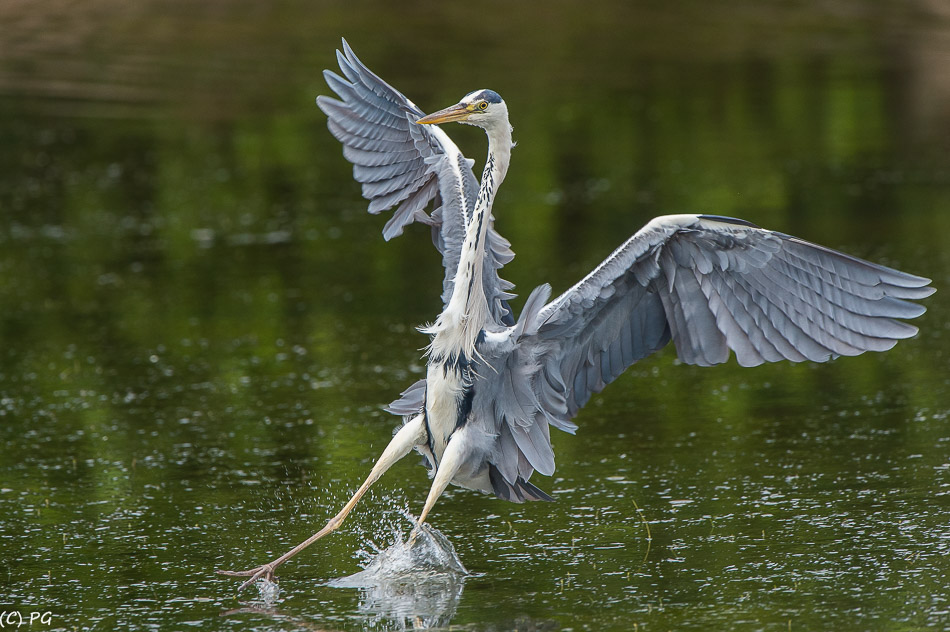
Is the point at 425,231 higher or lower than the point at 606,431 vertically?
higher

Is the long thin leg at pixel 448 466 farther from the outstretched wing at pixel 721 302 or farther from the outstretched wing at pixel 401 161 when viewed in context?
the outstretched wing at pixel 401 161

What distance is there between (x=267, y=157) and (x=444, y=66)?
4.70 m

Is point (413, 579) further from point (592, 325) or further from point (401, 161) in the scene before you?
point (401, 161)

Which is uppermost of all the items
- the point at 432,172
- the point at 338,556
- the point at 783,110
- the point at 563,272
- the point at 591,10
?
the point at 591,10

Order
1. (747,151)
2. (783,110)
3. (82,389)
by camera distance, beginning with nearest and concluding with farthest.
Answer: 1. (82,389)
2. (747,151)
3. (783,110)

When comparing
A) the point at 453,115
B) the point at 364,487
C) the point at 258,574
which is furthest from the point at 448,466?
the point at 453,115

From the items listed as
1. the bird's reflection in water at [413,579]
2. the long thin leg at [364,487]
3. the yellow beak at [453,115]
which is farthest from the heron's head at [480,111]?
the bird's reflection in water at [413,579]

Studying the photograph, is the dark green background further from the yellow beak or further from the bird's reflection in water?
the yellow beak

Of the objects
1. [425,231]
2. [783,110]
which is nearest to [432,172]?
[425,231]

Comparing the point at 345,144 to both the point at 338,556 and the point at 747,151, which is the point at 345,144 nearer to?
the point at 338,556

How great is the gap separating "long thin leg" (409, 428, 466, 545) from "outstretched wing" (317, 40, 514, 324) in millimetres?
978

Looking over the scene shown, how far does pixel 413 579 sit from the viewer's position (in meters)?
5.24

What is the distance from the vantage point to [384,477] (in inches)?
262

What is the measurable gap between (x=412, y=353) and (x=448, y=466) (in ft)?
10.1
